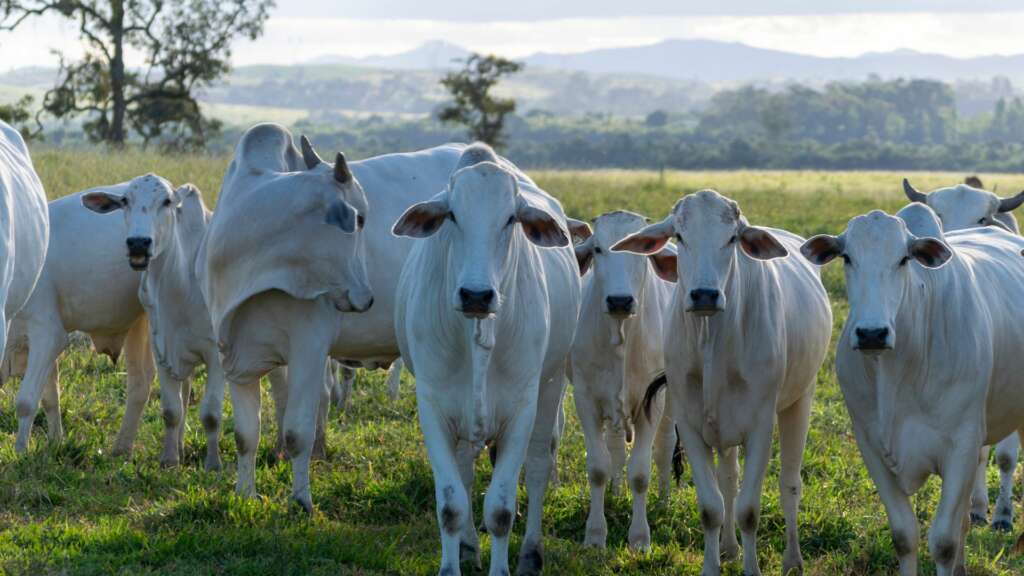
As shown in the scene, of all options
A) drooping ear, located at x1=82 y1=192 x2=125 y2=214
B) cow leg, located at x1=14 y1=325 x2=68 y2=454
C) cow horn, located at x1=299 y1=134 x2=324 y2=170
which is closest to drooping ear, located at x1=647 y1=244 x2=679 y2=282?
cow horn, located at x1=299 y1=134 x2=324 y2=170

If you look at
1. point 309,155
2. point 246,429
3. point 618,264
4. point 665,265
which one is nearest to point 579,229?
point 618,264

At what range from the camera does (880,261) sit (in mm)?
6000

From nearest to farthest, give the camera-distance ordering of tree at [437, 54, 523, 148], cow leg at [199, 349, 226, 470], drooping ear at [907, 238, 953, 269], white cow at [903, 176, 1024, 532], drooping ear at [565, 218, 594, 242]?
drooping ear at [907, 238, 953, 269]
drooping ear at [565, 218, 594, 242]
cow leg at [199, 349, 226, 470]
white cow at [903, 176, 1024, 532]
tree at [437, 54, 523, 148]

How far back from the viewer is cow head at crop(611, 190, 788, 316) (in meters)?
6.38

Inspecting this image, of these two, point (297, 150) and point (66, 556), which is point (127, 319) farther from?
point (66, 556)

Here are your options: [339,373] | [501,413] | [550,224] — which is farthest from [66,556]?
[339,373]

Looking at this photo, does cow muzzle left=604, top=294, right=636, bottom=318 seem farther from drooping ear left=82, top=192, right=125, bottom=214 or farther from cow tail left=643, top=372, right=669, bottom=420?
drooping ear left=82, top=192, right=125, bottom=214

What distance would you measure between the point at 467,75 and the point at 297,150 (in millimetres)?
29787

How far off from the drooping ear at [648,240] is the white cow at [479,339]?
0.43 metres

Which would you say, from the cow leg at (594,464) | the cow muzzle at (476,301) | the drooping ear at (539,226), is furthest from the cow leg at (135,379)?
the cow muzzle at (476,301)

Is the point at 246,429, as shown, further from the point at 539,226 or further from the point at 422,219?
the point at 539,226

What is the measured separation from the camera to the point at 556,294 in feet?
22.9

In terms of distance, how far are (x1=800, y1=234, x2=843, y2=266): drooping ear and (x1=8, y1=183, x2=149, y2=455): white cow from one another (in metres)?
4.66

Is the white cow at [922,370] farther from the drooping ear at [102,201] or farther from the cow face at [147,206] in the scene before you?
the drooping ear at [102,201]
